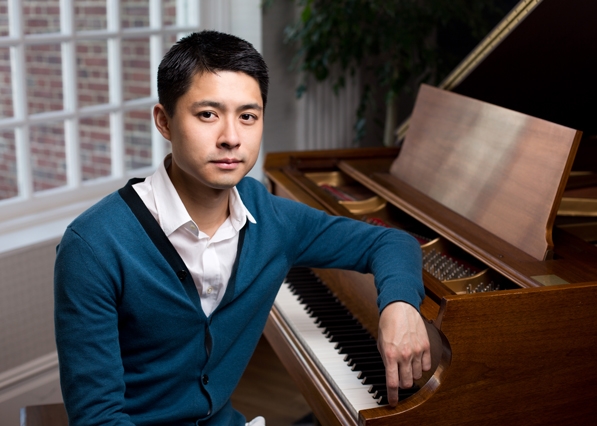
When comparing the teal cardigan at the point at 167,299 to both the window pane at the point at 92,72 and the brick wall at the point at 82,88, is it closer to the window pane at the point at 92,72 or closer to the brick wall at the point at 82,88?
the brick wall at the point at 82,88

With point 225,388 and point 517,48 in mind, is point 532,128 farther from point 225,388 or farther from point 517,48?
point 225,388

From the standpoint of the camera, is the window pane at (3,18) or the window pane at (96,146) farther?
the window pane at (96,146)

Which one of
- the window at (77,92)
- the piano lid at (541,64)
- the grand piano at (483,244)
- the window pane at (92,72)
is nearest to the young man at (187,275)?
the grand piano at (483,244)

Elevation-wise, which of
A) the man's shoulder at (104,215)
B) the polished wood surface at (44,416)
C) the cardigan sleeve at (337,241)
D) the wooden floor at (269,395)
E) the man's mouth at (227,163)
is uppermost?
the man's mouth at (227,163)

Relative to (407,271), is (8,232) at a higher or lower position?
lower

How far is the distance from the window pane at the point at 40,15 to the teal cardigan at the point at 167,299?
1.88 m

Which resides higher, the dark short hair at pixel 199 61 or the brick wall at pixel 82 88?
the dark short hair at pixel 199 61

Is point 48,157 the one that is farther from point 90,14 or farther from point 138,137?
point 90,14

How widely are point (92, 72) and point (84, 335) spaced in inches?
92.8

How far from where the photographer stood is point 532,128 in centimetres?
184

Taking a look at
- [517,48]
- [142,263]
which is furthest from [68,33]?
[142,263]

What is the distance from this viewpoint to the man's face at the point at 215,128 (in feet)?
4.31

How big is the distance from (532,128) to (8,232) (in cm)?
206

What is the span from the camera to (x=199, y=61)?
132 cm
